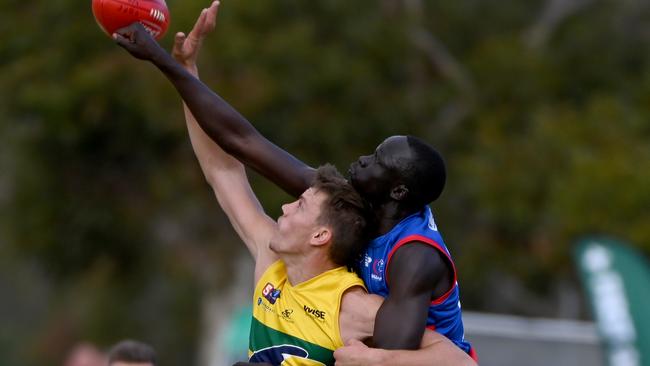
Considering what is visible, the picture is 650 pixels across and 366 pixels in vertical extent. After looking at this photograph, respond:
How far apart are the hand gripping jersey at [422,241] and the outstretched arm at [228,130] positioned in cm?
54

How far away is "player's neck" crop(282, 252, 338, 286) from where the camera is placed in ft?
18.7

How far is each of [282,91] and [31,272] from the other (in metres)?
10.5

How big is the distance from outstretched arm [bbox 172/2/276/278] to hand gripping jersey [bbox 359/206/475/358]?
0.54 metres

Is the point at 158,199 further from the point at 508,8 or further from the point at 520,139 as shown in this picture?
the point at 508,8

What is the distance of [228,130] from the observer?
5.91 meters

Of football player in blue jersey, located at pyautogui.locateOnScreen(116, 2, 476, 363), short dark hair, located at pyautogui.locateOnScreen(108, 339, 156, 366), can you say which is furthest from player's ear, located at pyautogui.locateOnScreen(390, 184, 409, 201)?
short dark hair, located at pyautogui.locateOnScreen(108, 339, 156, 366)

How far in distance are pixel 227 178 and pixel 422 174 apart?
1.13 metres

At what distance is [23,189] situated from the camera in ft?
74.2

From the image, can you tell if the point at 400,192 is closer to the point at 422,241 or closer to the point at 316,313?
the point at 422,241

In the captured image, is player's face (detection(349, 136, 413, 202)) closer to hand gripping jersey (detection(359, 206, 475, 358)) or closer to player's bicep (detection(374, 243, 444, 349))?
hand gripping jersey (detection(359, 206, 475, 358))

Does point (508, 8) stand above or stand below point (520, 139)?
above

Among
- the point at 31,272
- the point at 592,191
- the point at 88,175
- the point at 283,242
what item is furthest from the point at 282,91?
the point at 283,242

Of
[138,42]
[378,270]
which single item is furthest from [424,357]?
[138,42]

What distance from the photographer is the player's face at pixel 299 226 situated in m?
5.67
